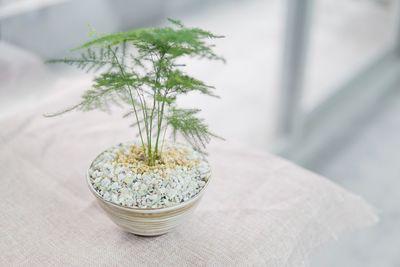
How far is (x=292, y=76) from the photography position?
2.01 metres

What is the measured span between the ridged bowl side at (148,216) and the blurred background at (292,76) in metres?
0.60

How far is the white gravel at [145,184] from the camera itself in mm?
717

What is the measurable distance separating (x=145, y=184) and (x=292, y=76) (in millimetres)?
1403

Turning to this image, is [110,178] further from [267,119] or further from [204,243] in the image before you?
[267,119]

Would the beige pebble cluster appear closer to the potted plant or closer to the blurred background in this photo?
the potted plant

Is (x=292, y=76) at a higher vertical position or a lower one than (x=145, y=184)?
lower

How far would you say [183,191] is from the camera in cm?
74

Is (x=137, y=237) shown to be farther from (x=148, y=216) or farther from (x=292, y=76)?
(x=292, y=76)

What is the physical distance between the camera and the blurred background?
51.6 inches

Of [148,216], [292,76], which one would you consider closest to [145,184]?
[148,216]

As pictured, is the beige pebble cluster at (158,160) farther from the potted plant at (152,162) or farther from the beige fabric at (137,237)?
the beige fabric at (137,237)

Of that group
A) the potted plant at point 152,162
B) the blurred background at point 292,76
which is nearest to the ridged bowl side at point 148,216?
the potted plant at point 152,162

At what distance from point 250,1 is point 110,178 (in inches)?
53.7

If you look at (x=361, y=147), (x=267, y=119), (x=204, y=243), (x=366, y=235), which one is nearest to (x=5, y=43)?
(x=204, y=243)
